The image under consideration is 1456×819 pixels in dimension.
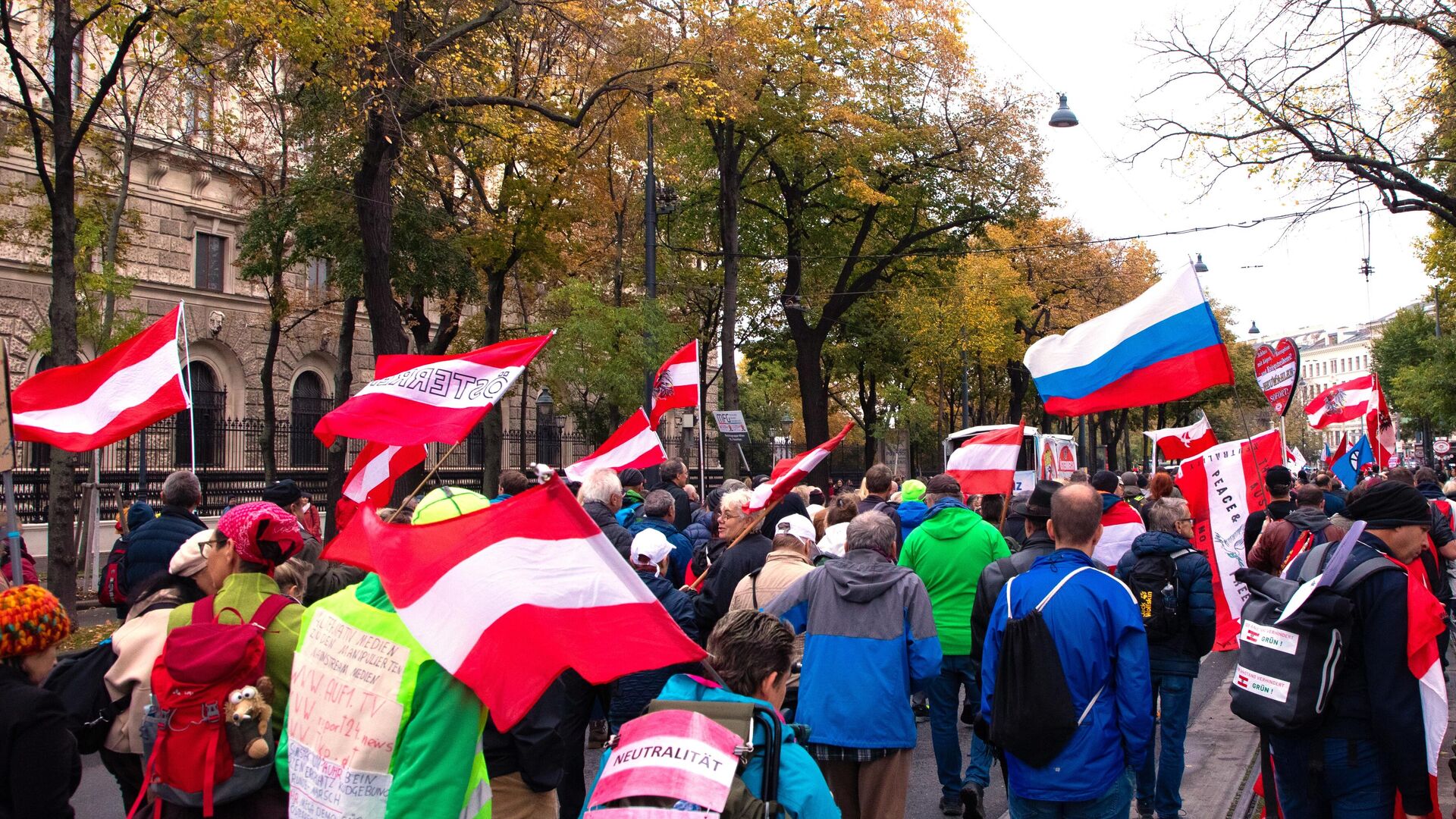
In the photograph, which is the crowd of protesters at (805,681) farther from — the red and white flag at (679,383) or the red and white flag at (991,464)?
the red and white flag at (679,383)

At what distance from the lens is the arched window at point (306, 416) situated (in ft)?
90.5

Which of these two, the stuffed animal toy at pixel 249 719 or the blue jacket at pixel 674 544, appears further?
the blue jacket at pixel 674 544

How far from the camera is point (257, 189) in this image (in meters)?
27.0

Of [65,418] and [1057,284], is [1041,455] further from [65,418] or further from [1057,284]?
[65,418]

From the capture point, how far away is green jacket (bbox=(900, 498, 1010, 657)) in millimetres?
6828

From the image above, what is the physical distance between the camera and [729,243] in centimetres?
2484

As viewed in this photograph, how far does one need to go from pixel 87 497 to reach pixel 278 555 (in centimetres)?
1497

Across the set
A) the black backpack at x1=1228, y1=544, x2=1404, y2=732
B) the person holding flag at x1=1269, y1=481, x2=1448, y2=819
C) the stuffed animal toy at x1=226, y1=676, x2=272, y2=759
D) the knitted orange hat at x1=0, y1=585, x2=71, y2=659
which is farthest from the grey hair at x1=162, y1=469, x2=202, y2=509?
the person holding flag at x1=1269, y1=481, x2=1448, y2=819

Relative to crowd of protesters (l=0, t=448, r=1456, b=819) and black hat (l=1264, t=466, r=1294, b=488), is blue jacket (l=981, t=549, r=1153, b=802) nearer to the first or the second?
crowd of protesters (l=0, t=448, r=1456, b=819)

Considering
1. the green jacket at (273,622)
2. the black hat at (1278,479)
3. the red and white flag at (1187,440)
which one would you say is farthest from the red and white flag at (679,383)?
the green jacket at (273,622)

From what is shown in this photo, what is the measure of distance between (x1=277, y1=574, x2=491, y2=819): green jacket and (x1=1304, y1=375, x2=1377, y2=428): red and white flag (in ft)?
59.9

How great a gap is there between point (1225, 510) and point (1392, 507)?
12.4 feet

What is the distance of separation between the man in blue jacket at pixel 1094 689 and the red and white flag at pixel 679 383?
901cm

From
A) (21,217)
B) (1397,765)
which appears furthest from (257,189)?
(1397,765)
